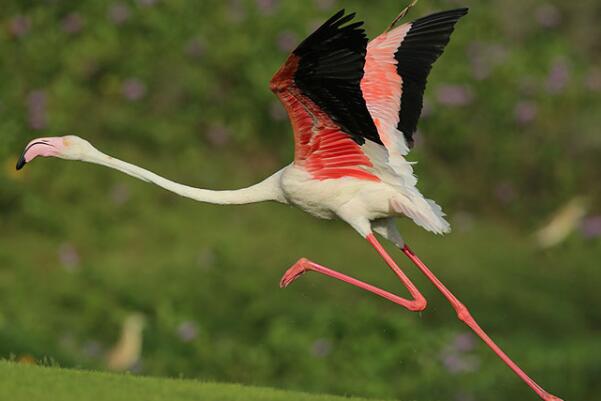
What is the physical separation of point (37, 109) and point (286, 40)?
241 cm

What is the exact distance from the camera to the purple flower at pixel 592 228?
475 inches

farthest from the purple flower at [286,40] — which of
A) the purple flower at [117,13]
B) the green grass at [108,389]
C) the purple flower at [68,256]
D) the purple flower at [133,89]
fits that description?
the green grass at [108,389]

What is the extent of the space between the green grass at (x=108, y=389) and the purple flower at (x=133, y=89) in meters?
6.16

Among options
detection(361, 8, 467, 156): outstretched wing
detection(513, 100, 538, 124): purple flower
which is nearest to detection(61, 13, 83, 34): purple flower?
detection(513, 100, 538, 124): purple flower

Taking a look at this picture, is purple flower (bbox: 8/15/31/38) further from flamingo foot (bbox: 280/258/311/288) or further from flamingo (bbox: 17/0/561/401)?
flamingo foot (bbox: 280/258/311/288)

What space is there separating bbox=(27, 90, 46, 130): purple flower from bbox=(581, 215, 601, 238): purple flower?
4634 millimetres

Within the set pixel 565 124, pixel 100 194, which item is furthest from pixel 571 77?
pixel 100 194

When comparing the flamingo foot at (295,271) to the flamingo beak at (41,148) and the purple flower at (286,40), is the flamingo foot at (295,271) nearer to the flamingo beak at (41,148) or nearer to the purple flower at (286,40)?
the flamingo beak at (41,148)

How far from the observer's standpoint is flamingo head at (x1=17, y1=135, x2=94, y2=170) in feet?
24.0

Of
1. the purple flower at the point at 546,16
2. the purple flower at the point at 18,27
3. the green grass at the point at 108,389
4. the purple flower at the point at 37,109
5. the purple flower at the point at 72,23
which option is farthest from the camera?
the purple flower at the point at 546,16

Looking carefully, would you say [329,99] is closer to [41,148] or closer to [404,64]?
[404,64]

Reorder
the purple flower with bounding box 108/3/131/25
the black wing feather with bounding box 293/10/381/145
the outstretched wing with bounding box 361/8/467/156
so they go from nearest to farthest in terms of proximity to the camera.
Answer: the black wing feather with bounding box 293/10/381/145 → the outstretched wing with bounding box 361/8/467/156 → the purple flower with bounding box 108/3/131/25

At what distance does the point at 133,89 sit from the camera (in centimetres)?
1273

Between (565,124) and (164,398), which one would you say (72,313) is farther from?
(565,124)
